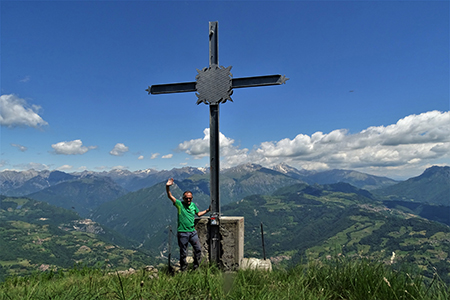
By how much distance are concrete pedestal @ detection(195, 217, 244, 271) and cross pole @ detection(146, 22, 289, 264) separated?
0.49 ft

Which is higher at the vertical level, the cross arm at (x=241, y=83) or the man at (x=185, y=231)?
the cross arm at (x=241, y=83)

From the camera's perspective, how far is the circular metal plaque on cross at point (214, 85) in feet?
26.3

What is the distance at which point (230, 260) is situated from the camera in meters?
7.70

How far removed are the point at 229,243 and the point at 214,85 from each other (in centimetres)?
486

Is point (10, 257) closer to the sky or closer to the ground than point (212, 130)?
closer to the ground

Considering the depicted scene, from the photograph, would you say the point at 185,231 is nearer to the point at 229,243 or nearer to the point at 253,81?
the point at 229,243

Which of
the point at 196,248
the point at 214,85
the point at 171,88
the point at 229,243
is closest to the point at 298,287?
the point at 229,243

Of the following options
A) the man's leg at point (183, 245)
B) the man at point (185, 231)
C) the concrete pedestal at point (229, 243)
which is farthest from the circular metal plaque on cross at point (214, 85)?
the man's leg at point (183, 245)

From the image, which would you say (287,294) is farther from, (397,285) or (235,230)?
(235,230)

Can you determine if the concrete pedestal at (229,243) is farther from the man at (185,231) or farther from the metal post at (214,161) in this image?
the man at (185,231)

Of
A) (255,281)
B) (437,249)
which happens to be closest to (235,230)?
(255,281)

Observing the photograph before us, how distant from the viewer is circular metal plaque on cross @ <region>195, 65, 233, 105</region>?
8031mm

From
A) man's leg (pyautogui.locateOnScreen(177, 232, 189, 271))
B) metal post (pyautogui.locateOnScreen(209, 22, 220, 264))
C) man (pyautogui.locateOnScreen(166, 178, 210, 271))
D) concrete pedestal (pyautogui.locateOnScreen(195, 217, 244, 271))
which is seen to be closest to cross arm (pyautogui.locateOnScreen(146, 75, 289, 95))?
metal post (pyautogui.locateOnScreen(209, 22, 220, 264))

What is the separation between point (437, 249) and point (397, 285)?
9798 inches
